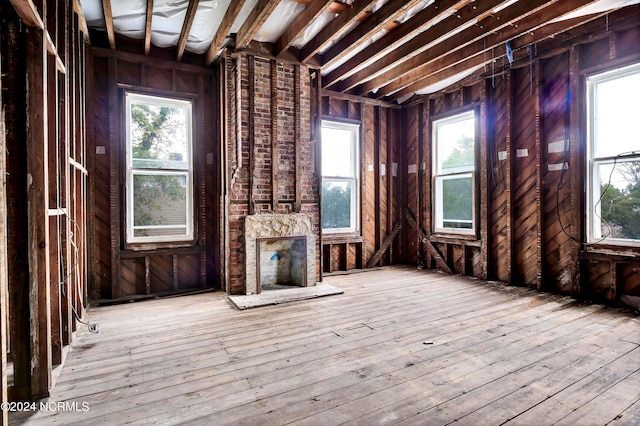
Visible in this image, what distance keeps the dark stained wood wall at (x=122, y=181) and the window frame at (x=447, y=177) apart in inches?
147

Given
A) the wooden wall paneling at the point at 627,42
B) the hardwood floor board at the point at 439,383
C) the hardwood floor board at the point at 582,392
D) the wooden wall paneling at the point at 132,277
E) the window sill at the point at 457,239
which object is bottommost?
the hardwood floor board at the point at 582,392

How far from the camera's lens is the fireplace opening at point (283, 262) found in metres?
4.54

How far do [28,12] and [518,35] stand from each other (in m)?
4.44

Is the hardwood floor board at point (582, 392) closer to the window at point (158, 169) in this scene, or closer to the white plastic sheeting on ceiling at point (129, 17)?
the window at point (158, 169)

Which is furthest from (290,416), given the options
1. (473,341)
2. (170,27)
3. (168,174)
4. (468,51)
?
(468,51)

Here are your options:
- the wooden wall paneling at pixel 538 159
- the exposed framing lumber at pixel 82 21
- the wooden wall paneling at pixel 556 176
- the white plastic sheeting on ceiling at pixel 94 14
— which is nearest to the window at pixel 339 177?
the wooden wall paneling at pixel 538 159

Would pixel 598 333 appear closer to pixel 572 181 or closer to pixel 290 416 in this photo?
pixel 572 181

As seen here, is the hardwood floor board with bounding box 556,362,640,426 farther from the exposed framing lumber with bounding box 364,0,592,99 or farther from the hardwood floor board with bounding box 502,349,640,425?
the exposed framing lumber with bounding box 364,0,592,99

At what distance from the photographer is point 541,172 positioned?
438 cm

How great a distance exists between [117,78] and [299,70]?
7.73 ft

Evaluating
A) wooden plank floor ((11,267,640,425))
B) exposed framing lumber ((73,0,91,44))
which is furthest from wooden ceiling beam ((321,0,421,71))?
wooden plank floor ((11,267,640,425))

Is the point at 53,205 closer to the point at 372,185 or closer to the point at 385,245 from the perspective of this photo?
the point at 372,185

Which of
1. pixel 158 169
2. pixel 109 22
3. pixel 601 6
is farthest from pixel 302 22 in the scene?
pixel 601 6

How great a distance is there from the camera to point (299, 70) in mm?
4594
